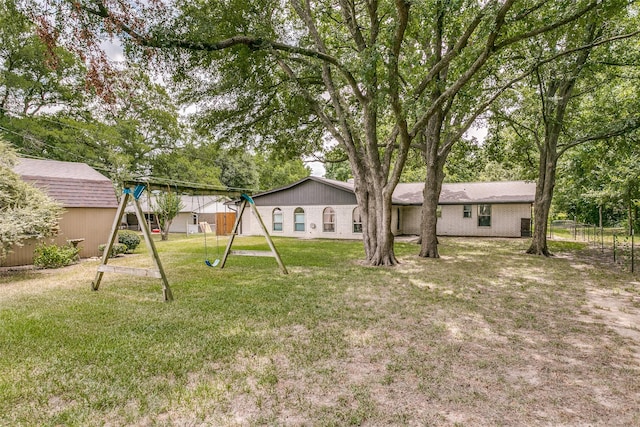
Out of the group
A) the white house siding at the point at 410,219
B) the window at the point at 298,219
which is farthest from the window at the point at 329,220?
the white house siding at the point at 410,219

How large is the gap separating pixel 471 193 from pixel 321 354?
2124cm

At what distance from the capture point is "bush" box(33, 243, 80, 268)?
413 inches

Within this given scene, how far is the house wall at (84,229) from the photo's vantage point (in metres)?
11.8

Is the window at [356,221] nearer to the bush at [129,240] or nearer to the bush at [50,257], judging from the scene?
the bush at [129,240]

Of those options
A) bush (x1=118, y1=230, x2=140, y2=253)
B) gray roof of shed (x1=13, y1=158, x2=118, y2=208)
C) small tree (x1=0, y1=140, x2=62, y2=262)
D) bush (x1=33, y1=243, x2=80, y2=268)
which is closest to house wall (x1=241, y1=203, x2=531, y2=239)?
bush (x1=118, y1=230, x2=140, y2=253)

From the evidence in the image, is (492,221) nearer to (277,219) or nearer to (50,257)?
(277,219)

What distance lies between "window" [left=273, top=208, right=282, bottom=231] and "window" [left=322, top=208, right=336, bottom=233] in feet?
11.1

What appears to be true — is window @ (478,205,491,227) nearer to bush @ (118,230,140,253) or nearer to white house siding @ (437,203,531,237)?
white house siding @ (437,203,531,237)

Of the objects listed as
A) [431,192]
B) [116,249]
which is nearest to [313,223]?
[431,192]

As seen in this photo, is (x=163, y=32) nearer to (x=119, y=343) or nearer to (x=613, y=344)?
(x=119, y=343)

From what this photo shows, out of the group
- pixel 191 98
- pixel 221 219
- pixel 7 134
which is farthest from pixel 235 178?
pixel 191 98

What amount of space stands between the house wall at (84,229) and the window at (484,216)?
20819 mm

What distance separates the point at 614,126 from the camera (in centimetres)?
1150

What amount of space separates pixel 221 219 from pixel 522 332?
74.3 ft
